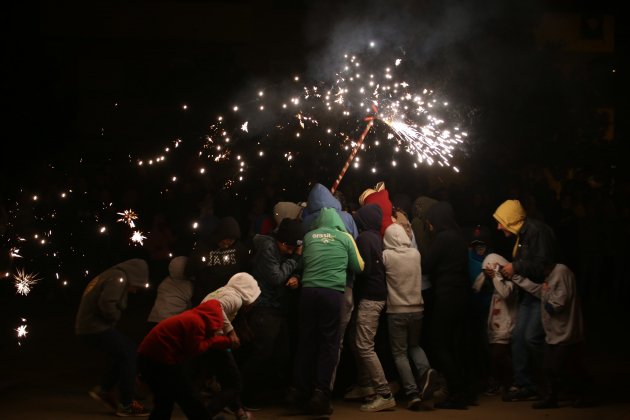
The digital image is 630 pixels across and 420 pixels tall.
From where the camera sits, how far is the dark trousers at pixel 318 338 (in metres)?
8.52

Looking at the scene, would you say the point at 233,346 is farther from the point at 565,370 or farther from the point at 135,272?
the point at 565,370

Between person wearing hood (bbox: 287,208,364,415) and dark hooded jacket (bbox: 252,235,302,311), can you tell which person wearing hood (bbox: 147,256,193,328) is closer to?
dark hooded jacket (bbox: 252,235,302,311)

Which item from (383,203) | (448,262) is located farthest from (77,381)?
(448,262)

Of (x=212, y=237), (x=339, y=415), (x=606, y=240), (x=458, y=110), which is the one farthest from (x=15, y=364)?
(x=606, y=240)

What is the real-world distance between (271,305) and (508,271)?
2.55 meters

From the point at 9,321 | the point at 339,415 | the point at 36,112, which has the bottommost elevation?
the point at 339,415

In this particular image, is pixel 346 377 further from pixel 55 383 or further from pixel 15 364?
pixel 15 364

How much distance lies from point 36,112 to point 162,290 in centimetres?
1340

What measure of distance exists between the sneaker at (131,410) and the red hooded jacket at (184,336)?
173 centimetres

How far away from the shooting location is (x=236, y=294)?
7879mm

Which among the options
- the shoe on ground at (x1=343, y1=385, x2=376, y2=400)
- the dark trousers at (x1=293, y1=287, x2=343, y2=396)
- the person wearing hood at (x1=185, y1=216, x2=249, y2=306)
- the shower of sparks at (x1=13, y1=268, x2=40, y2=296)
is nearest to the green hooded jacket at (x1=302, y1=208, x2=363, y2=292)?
the dark trousers at (x1=293, y1=287, x2=343, y2=396)

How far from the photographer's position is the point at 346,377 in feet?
31.4

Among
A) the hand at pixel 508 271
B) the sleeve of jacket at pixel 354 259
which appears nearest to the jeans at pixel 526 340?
the hand at pixel 508 271

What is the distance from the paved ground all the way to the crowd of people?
22cm
